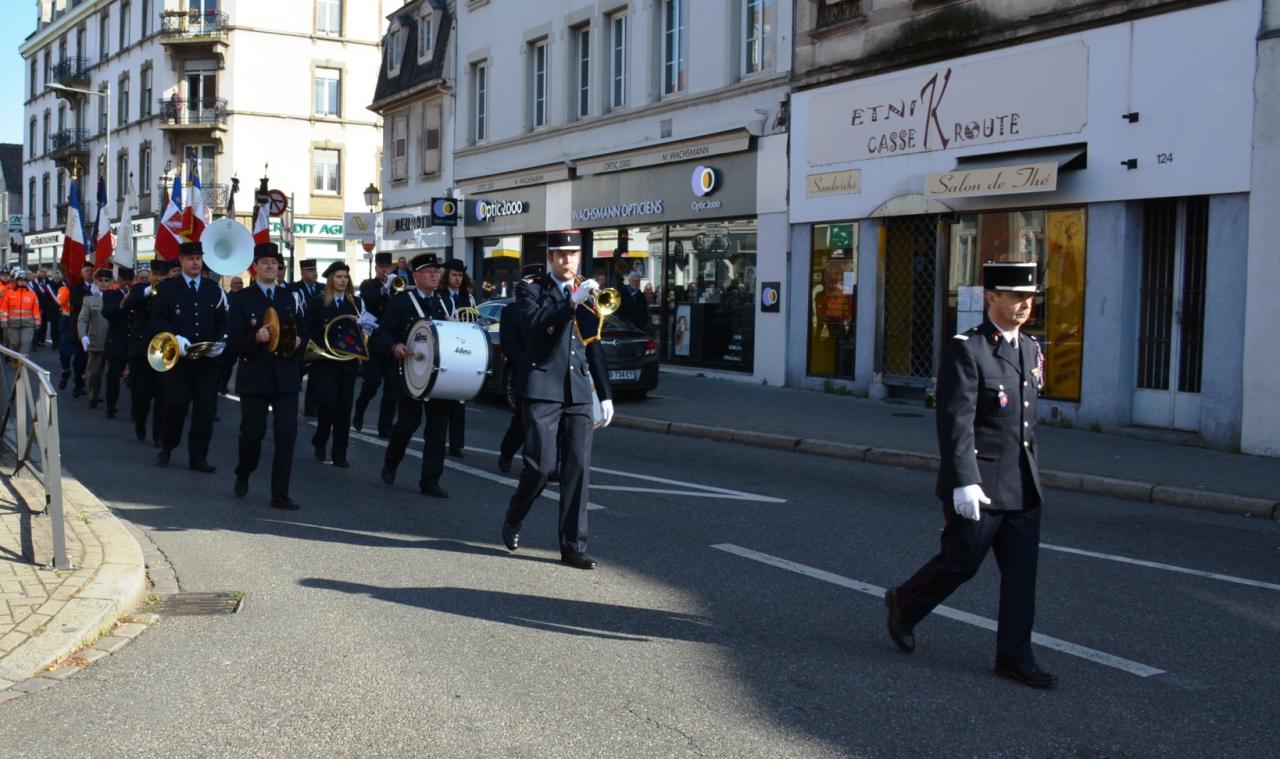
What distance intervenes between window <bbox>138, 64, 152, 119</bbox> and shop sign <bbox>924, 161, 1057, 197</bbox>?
44.6m

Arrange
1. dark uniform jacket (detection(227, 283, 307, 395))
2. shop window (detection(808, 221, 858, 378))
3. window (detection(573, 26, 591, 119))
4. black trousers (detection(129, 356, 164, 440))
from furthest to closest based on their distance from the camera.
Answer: window (detection(573, 26, 591, 119))
shop window (detection(808, 221, 858, 378))
black trousers (detection(129, 356, 164, 440))
dark uniform jacket (detection(227, 283, 307, 395))

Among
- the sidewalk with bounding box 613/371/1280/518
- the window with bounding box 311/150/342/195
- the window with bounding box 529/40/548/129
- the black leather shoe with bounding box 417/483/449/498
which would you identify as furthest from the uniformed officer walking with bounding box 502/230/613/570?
the window with bounding box 311/150/342/195

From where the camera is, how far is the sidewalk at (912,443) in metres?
10.5

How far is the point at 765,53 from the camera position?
20.4 meters

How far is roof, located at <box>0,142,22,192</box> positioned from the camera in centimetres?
8106

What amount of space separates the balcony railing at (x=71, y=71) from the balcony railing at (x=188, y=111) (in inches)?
519

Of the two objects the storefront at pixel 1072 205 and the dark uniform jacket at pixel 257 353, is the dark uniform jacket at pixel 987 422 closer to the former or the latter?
the dark uniform jacket at pixel 257 353

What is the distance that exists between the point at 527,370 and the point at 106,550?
2540mm

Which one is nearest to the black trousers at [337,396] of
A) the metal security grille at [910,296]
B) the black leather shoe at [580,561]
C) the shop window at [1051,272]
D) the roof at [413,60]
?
the black leather shoe at [580,561]

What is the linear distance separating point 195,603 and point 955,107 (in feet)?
41.5

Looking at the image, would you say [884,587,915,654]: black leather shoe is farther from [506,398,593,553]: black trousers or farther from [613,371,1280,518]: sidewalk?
[613,371,1280,518]: sidewalk

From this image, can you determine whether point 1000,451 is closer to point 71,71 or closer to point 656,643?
point 656,643

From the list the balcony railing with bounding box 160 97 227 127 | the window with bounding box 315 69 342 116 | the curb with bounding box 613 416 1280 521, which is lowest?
the curb with bounding box 613 416 1280 521

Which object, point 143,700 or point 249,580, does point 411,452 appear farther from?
point 143,700
